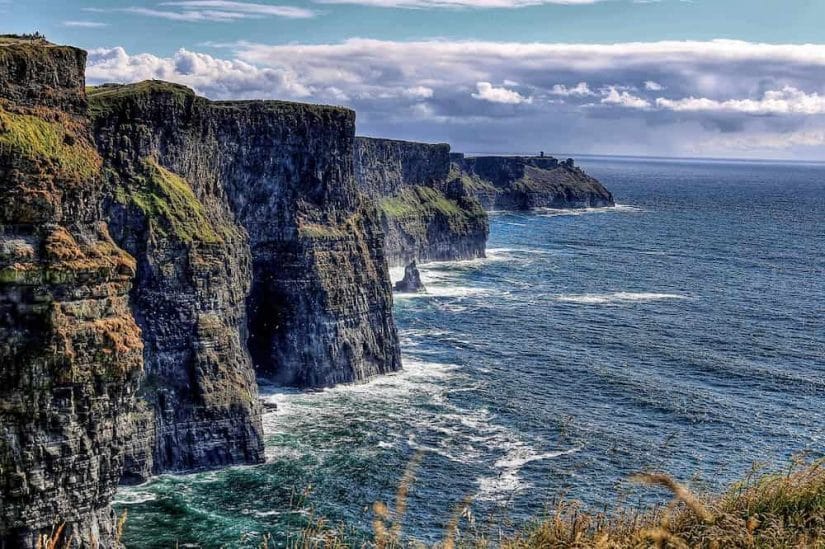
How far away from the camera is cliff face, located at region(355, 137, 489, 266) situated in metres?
175

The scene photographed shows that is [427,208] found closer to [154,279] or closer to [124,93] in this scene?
[124,93]

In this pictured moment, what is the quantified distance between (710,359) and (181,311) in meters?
59.5

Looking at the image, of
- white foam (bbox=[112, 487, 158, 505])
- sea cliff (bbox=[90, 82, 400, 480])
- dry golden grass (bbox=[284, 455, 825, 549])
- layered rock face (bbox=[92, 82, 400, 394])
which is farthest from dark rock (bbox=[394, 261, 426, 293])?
dry golden grass (bbox=[284, 455, 825, 549])

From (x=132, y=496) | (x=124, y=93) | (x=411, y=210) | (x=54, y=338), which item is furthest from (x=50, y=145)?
(x=411, y=210)

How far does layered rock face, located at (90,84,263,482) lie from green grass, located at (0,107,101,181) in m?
13.7

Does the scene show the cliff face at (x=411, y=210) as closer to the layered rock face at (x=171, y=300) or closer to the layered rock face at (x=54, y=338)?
the layered rock face at (x=171, y=300)

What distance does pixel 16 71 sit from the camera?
47531 millimetres

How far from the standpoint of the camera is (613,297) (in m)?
136

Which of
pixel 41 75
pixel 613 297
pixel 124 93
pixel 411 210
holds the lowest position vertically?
pixel 613 297

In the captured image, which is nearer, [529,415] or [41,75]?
[41,75]

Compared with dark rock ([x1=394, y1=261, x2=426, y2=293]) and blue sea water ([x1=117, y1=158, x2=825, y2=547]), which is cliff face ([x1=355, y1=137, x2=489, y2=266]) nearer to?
dark rock ([x1=394, y1=261, x2=426, y2=293])

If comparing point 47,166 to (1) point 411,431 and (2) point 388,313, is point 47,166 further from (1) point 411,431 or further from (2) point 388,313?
(2) point 388,313

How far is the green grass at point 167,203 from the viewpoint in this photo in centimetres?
6438

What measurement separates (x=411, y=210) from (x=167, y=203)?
118 m
